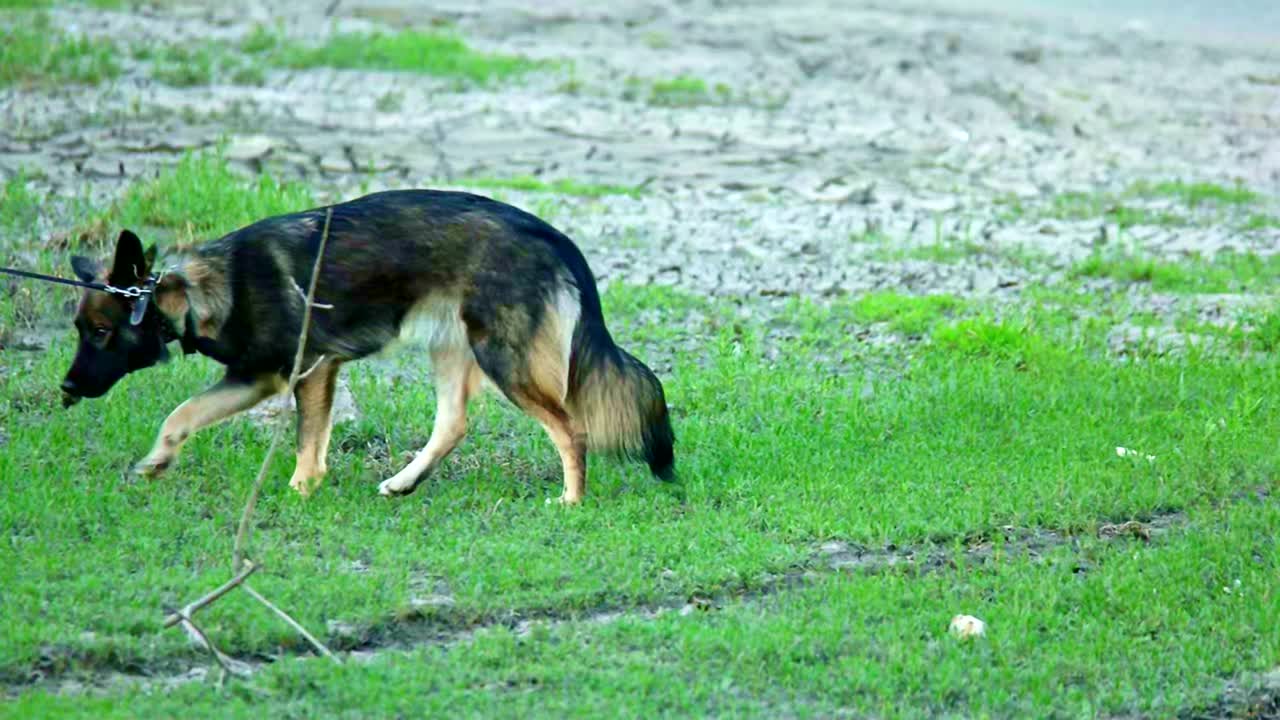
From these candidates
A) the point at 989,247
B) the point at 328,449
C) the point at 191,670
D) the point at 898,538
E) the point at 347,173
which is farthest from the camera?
the point at 347,173

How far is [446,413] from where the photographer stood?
7.04 meters

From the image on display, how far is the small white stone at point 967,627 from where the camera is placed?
5578mm

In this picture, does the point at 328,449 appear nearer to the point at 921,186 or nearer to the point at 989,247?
the point at 989,247

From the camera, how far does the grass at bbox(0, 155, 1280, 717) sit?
→ 518 cm

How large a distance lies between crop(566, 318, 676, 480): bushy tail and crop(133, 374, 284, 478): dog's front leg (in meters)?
1.22

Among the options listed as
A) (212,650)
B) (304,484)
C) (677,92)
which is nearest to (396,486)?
(304,484)

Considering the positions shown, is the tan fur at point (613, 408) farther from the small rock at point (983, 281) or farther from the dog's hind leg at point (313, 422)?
Result: the small rock at point (983, 281)

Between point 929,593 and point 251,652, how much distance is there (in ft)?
7.72

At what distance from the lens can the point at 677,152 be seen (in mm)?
13828

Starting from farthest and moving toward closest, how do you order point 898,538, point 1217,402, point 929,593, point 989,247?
1. point 989,247
2. point 1217,402
3. point 898,538
4. point 929,593

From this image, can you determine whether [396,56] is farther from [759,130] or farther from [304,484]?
[304,484]

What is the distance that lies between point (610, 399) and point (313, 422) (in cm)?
122

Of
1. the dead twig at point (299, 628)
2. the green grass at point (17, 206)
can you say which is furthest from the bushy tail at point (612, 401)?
the green grass at point (17, 206)

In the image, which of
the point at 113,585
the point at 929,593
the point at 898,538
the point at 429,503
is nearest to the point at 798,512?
the point at 898,538
